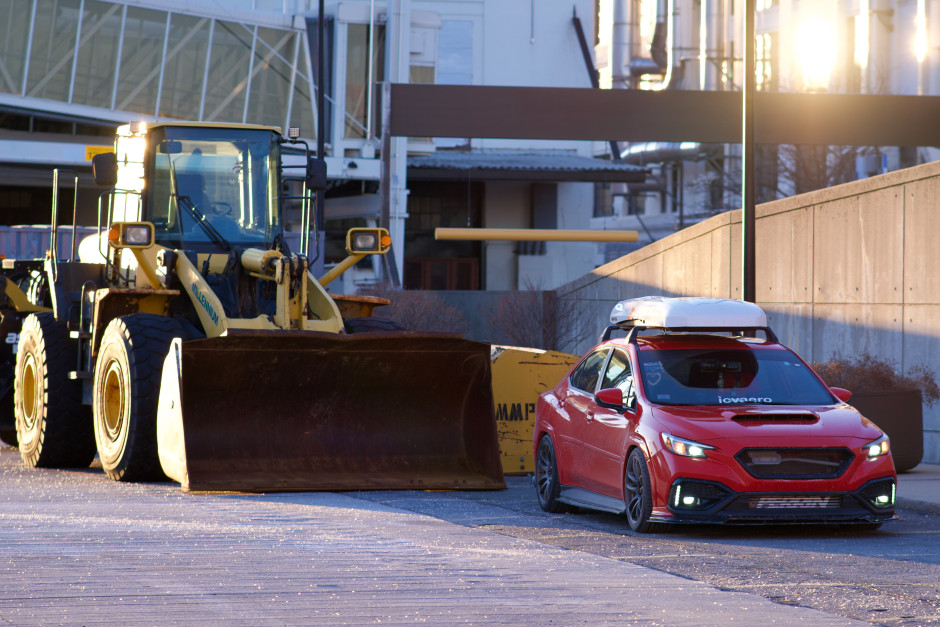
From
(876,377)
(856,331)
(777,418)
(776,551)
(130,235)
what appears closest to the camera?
(776,551)

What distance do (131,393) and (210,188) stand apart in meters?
2.79

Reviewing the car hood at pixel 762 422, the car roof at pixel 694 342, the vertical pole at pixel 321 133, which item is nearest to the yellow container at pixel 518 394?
the car roof at pixel 694 342

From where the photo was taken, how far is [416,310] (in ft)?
93.4

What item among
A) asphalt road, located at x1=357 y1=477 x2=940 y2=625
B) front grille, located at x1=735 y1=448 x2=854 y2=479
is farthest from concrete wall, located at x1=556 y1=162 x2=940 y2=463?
front grille, located at x1=735 y1=448 x2=854 y2=479

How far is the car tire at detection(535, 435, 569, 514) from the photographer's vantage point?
485 inches

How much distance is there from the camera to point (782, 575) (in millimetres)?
8930

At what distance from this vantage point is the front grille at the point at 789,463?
1059cm

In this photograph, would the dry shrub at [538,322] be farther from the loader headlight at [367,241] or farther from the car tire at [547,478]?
the car tire at [547,478]

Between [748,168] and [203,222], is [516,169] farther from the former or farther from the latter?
[203,222]

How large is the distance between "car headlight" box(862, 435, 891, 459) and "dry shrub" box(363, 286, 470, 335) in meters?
16.9

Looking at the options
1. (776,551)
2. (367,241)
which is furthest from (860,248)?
(776,551)

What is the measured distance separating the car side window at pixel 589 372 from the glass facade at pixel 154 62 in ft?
96.6

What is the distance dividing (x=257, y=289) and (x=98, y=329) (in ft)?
5.20

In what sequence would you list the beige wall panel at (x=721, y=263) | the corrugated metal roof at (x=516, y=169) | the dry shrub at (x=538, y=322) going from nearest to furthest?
the beige wall panel at (x=721, y=263) < the dry shrub at (x=538, y=322) < the corrugated metal roof at (x=516, y=169)
